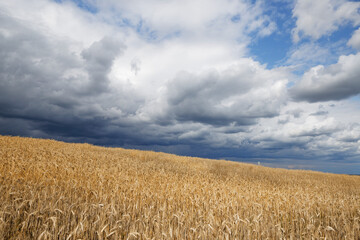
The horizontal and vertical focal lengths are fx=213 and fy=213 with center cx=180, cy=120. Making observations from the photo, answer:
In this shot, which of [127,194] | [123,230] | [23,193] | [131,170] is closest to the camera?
[123,230]

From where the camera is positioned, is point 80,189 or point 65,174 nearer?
point 80,189

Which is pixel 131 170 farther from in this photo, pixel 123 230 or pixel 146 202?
pixel 123 230

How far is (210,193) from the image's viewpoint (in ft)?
29.2

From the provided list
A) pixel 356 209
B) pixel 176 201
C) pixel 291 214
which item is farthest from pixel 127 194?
pixel 356 209

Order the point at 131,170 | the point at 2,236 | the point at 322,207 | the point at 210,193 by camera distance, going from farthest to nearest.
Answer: the point at 131,170, the point at 210,193, the point at 322,207, the point at 2,236

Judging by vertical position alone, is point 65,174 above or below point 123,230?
above

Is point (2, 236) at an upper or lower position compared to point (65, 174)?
lower

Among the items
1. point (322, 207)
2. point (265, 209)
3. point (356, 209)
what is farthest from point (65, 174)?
point (356, 209)

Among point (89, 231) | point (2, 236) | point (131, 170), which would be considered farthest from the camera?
point (131, 170)

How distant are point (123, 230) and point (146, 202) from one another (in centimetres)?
225

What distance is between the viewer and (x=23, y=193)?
665 cm

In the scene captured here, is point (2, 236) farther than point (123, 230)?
No

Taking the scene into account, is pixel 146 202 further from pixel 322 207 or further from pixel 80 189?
pixel 322 207

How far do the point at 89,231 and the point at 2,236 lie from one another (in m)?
1.49
